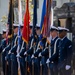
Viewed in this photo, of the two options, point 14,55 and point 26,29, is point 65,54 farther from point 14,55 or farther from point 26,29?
point 14,55

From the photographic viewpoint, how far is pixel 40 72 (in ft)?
29.0

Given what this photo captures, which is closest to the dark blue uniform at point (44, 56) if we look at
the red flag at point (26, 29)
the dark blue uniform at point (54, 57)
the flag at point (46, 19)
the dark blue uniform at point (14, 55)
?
the flag at point (46, 19)

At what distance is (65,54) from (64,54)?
0.09ft

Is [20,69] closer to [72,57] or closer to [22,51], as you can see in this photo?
[22,51]

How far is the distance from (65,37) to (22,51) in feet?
6.91

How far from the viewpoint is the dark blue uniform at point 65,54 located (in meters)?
7.60

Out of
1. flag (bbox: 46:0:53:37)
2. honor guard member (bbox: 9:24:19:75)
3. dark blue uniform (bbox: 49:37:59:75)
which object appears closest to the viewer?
dark blue uniform (bbox: 49:37:59:75)

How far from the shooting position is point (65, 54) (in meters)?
7.66

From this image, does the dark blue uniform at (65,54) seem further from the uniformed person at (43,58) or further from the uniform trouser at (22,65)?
the uniform trouser at (22,65)

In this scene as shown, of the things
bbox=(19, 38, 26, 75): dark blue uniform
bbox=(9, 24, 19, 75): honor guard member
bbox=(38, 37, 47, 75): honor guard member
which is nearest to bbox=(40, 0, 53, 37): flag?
bbox=(38, 37, 47, 75): honor guard member

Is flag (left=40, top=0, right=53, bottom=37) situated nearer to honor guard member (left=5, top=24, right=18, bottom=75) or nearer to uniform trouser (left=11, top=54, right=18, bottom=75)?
honor guard member (left=5, top=24, right=18, bottom=75)

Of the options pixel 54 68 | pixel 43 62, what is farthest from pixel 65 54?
pixel 43 62

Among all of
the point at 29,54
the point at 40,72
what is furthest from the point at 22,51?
the point at 40,72

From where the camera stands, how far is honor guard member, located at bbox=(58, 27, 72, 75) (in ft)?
24.9
